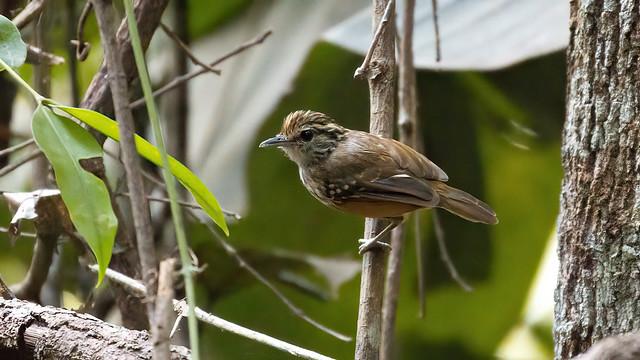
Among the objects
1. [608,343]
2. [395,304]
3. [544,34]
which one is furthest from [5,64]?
[544,34]

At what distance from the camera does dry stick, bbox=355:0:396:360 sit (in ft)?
7.10

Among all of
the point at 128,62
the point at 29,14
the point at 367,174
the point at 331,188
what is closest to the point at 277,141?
the point at 331,188

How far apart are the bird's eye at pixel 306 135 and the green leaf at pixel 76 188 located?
1.48m

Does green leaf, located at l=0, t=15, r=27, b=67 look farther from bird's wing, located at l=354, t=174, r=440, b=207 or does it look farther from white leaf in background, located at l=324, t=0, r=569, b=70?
white leaf in background, located at l=324, t=0, r=569, b=70

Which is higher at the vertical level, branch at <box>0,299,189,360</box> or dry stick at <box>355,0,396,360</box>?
dry stick at <box>355,0,396,360</box>

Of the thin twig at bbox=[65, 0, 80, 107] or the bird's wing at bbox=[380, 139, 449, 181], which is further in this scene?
the thin twig at bbox=[65, 0, 80, 107]

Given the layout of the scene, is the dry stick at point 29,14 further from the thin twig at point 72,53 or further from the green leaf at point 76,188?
the green leaf at point 76,188

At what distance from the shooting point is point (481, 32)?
4.11 m

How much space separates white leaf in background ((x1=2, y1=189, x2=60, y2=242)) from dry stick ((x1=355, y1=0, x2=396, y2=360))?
91 cm

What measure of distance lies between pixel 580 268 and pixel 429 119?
266cm

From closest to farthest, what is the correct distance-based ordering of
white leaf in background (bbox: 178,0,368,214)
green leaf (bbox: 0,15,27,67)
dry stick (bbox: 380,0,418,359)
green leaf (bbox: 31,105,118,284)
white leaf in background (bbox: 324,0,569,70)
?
green leaf (bbox: 31,105,118,284)
green leaf (bbox: 0,15,27,67)
dry stick (bbox: 380,0,418,359)
white leaf in background (bbox: 324,0,569,70)
white leaf in background (bbox: 178,0,368,214)

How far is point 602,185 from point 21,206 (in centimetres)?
153

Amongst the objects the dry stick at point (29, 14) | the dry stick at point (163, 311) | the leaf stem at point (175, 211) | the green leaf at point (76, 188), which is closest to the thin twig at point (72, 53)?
the dry stick at point (29, 14)

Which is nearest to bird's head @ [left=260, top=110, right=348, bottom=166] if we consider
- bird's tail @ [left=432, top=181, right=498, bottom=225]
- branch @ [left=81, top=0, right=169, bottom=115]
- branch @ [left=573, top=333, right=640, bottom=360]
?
bird's tail @ [left=432, top=181, right=498, bottom=225]
